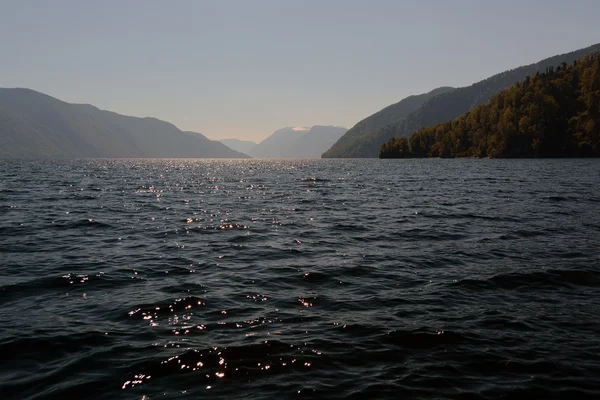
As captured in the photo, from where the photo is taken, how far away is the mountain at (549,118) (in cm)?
14312

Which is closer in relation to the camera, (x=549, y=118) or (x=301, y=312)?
(x=301, y=312)

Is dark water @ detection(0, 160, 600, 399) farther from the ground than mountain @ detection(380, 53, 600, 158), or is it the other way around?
mountain @ detection(380, 53, 600, 158)

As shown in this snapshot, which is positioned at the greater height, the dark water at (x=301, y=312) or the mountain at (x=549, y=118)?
the mountain at (x=549, y=118)

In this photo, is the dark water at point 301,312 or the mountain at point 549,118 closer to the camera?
the dark water at point 301,312

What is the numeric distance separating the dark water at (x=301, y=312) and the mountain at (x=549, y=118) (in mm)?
151139

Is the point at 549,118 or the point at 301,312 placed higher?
the point at 549,118

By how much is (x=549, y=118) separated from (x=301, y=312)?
6830 inches

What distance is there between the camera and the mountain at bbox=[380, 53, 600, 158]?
14312cm

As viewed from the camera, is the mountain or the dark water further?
the mountain

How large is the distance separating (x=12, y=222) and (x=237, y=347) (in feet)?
80.6

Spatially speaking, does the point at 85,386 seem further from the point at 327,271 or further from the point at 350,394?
the point at 327,271

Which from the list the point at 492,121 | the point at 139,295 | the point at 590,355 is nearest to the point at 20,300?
the point at 139,295

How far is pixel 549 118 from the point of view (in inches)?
5940

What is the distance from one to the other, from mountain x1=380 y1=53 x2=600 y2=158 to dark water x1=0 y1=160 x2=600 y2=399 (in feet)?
496
